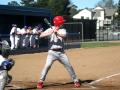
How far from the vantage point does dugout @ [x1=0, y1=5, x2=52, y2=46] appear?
34656 millimetres

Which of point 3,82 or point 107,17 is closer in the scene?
point 3,82

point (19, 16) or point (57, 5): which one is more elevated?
point (57, 5)

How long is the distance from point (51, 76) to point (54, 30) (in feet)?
10.1

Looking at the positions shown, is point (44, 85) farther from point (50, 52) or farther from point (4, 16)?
point (4, 16)

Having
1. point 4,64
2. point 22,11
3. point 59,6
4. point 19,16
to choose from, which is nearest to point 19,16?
point 19,16

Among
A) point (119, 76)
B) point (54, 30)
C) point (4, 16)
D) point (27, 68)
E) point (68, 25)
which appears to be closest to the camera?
point (54, 30)

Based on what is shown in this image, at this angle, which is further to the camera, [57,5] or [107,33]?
[57,5]

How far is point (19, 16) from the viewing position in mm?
36844

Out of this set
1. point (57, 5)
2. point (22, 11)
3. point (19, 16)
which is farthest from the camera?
point (57, 5)

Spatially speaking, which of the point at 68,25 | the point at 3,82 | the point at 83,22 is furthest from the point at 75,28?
the point at 3,82

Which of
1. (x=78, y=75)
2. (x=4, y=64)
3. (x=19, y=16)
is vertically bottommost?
(x=78, y=75)

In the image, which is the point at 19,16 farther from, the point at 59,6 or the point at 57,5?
the point at 57,5

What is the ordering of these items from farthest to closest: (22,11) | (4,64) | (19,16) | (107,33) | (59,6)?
(59,6) → (107,33) → (19,16) → (22,11) → (4,64)

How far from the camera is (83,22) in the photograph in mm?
48188
